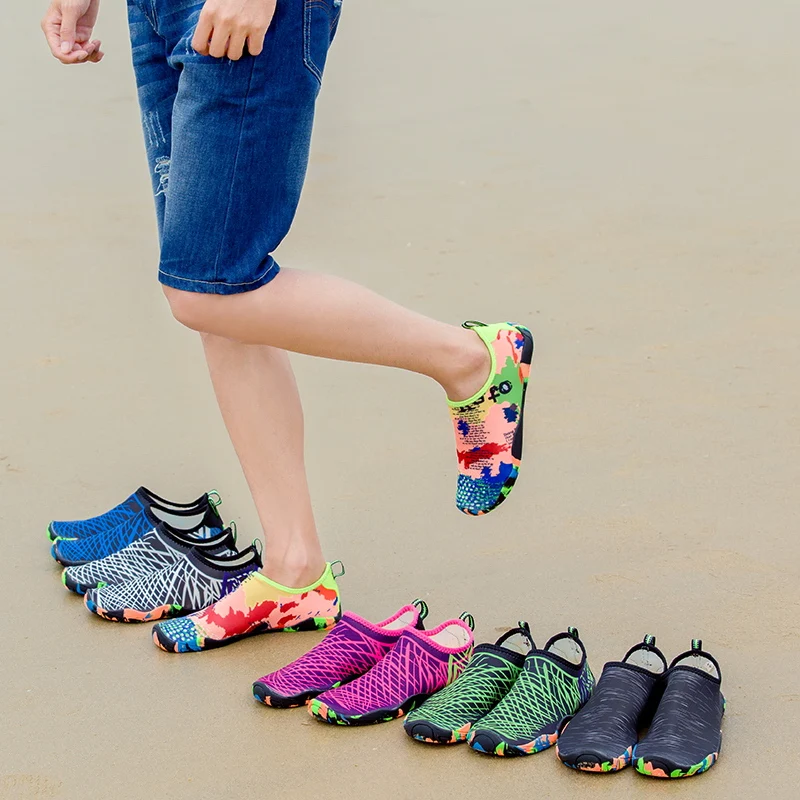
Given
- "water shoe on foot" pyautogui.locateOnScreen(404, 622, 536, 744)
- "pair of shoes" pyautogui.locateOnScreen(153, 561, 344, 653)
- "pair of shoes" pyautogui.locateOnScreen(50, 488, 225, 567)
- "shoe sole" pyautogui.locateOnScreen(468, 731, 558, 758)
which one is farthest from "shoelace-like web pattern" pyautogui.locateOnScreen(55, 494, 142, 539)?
"shoe sole" pyautogui.locateOnScreen(468, 731, 558, 758)

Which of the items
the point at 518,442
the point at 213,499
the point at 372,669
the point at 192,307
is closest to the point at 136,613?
the point at 213,499

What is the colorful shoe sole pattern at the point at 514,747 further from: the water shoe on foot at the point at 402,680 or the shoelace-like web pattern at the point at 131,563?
the shoelace-like web pattern at the point at 131,563

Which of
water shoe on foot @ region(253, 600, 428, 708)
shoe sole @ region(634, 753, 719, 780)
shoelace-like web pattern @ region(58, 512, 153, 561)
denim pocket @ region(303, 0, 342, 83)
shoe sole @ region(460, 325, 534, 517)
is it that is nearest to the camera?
shoe sole @ region(634, 753, 719, 780)

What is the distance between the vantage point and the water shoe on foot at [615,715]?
1.54m

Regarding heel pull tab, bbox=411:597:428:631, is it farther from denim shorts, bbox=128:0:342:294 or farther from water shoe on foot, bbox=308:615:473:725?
denim shorts, bbox=128:0:342:294

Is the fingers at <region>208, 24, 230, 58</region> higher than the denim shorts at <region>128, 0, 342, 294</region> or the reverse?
higher

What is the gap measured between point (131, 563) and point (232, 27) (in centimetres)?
93

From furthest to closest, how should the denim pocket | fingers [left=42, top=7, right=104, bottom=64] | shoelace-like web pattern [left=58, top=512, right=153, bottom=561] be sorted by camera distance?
shoelace-like web pattern [left=58, top=512, right=153, bottom=561], fingers [left=42, top=7, right=104, bottom=64], the denim pocket

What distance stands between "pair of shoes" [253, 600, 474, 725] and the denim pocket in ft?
2.58

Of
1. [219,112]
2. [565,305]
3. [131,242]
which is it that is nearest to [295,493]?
[219,112]

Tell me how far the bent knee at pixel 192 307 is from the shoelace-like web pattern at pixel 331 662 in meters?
0.49

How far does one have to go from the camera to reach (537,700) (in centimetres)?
164

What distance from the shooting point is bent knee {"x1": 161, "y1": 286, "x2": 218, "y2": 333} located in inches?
65.9

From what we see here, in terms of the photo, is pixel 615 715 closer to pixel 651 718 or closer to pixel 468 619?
pixel 651 718
